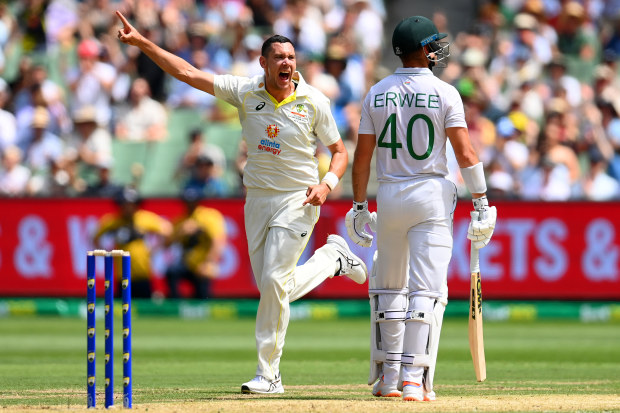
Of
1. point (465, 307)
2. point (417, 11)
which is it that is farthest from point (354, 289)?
point (417, 11)

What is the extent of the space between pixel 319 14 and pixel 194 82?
11751 mm

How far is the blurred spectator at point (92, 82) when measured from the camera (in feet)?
59.2

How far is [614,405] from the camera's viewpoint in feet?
23.2

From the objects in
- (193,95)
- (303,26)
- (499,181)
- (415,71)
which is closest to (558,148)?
(499,181)

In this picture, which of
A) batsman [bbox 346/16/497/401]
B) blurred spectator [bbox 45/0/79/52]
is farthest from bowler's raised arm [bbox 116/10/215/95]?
blurred spectator [bbox 45/0/79/52]

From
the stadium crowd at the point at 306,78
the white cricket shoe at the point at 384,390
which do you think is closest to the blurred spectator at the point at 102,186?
the stadium crowd at the point at 306,78

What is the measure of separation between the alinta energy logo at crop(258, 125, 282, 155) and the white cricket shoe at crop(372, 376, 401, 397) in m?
1.59

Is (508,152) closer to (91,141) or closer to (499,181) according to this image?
(499,181)

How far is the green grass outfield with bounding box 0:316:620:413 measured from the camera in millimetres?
7324

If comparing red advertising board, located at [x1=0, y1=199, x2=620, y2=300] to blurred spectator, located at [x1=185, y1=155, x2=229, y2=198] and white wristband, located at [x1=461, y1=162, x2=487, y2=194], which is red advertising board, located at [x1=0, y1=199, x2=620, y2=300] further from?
white wristband, located at [x1=461, y1=162, x2=487, y2=194]

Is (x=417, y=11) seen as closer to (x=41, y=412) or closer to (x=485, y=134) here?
(x=485, y=134)

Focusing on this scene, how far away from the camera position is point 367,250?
1544 cm

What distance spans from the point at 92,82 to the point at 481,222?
11.7 metres

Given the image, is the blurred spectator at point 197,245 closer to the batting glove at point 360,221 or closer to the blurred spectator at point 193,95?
the blurred spectator at point 193,95
